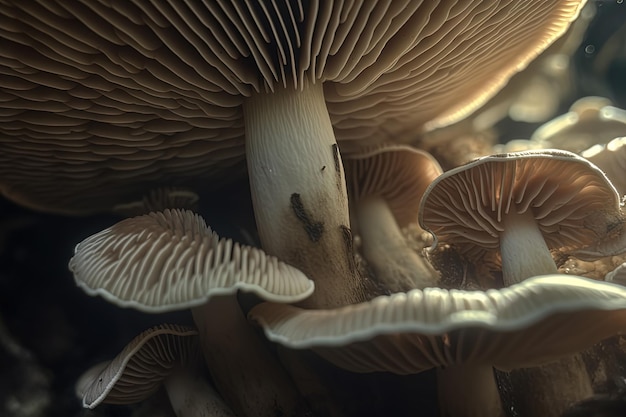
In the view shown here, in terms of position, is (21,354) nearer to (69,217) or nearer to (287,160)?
(69,217)

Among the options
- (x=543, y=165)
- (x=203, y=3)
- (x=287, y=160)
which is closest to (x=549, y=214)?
(x=543, y=165)

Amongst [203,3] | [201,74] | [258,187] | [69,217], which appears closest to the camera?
[203,3]

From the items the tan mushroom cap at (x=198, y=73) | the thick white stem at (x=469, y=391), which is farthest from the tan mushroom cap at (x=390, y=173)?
the thick white stem at (x=469, y=391)

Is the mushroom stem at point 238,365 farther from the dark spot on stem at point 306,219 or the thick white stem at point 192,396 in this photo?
the dark spot on stem at point 306,219

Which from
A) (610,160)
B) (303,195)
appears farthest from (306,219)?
(610,160)

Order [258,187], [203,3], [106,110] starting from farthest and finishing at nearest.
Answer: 1. [258,187]
2. [106,110]
3. [203,3]

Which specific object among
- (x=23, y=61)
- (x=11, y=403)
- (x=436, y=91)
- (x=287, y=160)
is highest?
(x=23, y=61)
